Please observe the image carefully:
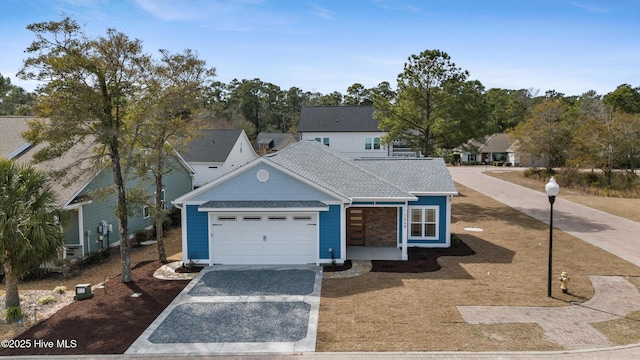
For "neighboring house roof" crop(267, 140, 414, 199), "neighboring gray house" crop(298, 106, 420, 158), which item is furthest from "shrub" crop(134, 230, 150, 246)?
"neighboring gray house" crop(298, 106, 420, 158)

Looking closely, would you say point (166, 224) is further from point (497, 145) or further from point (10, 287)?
point (497, 145)

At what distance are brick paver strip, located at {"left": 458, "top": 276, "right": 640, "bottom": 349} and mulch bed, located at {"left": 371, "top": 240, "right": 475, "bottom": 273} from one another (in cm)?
385

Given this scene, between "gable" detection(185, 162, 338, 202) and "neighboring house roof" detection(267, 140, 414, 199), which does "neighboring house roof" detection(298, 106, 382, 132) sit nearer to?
"neighboring house roof" detection(267, 140, 414, 199)

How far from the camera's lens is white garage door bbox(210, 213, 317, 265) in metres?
15.6

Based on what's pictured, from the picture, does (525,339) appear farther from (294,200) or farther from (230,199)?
(230,199)

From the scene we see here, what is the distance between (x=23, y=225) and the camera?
1091 centimetres

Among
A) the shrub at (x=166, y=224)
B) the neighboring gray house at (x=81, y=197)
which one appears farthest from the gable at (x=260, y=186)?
the shrub at (x=166, y=224)

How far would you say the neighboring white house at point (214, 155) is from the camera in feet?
117

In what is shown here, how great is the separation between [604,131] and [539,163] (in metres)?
22.0

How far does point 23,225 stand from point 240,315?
604 cm

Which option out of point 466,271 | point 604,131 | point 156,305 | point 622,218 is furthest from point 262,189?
point 604,131

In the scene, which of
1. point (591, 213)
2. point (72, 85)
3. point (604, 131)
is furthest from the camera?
point (604, 131)

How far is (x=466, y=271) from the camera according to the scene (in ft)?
49.4

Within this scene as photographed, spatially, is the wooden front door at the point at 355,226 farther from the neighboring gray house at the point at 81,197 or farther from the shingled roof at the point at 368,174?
the neighboring gray house at the point at 81,197
